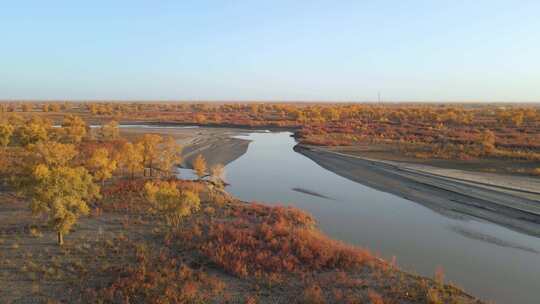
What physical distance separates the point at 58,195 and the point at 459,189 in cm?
2240

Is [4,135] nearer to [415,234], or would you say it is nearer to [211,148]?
[211,148]

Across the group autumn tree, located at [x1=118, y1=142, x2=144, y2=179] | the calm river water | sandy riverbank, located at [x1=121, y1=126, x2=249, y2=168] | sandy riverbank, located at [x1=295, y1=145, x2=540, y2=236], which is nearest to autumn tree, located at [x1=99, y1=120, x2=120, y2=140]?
sandy riverbank, located at [x1=121, y1=126, x2=249, y2=168]

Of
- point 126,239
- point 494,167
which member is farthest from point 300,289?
point 494,167

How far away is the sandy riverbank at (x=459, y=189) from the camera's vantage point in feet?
61.4

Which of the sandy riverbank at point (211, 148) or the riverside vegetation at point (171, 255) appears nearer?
the riverside vegetation at point (171, 255)

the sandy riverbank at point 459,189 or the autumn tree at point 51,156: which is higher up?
the autumn tree at point 51,156

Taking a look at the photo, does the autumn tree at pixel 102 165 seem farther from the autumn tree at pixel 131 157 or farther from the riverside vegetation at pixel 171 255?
the riverside vegetation at pixel 171 255

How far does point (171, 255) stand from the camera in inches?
506

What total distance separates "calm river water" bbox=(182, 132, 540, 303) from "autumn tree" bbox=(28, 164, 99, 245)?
10.5m

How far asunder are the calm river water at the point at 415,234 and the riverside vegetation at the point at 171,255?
161 cm

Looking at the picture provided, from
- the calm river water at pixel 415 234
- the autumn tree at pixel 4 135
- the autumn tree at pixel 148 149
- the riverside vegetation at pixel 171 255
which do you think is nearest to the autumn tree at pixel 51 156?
the riverside vegetation at pixel 171 255

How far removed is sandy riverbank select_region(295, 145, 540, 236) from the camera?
18.7 m

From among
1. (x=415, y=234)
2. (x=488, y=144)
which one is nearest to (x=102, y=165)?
(x=415, y=234)

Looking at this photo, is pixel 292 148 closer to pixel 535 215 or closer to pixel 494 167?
pixel 494 167
